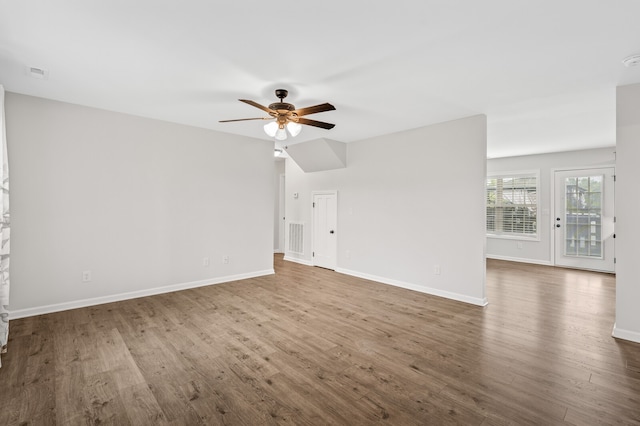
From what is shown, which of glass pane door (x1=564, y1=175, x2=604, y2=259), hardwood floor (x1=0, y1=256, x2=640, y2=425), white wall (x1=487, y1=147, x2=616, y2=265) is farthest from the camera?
white wall (x1=487, y1=147, x2=616, y2=265)

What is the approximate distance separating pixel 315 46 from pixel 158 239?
3.59 meters

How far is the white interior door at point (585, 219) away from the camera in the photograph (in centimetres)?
612

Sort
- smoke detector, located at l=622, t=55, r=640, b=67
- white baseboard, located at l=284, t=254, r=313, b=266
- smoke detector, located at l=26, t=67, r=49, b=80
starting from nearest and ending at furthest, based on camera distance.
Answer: smoke detector, located at l=622, t=55, r=640, b=67
smoke detector, located at l=26, t=67, r=49, b=80
white baseboard, located at l=284, t=254, r=313, b=266

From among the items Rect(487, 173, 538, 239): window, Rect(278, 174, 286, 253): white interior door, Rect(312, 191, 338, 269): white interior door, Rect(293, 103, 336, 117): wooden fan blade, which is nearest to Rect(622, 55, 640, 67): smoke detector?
Rect(293, 103, 336, 117): wooden fan blade

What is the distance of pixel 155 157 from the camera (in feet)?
14.5

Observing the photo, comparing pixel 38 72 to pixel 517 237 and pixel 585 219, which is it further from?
pixel 585 219

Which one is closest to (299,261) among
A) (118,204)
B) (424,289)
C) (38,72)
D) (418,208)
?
(424,289)

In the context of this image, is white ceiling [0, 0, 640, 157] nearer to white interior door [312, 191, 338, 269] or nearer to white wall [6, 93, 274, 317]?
white wall [6, 93, 274, 317]

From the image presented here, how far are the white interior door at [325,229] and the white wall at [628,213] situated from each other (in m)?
4.13

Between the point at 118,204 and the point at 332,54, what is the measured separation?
351 centimetres

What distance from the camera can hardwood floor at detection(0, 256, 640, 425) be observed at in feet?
6.36

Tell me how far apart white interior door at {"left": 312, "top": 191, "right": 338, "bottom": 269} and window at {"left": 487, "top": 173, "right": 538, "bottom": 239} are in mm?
4435

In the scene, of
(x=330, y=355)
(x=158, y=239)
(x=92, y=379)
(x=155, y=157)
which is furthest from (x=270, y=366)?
(x=155, y=157)

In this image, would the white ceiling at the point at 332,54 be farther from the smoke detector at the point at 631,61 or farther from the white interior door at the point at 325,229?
the white interior door at the point at 325,229
